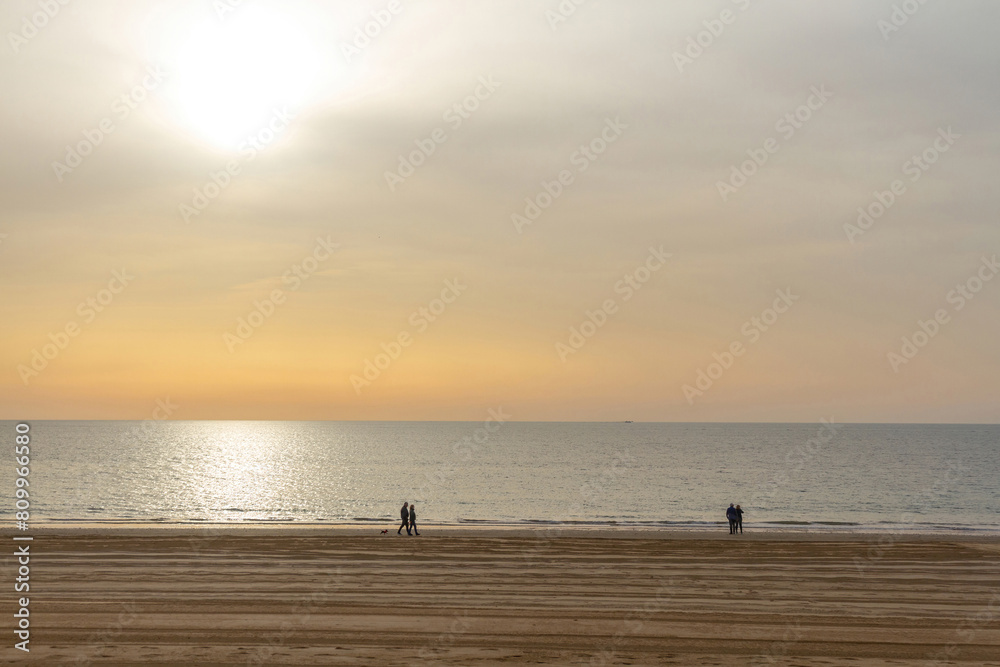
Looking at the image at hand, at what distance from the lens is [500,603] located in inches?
757

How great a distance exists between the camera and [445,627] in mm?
16828

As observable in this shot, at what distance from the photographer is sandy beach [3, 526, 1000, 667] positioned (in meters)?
15.1

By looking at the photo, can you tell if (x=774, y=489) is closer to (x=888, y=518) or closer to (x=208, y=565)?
(x=888, y=518)

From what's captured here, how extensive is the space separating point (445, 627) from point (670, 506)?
177 ft

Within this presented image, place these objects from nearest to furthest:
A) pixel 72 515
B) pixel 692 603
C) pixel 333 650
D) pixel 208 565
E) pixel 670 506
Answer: pixel 333 650 → pixel 692 603 → pixel 208 565 → pixel 72 515 → pixel 670 506

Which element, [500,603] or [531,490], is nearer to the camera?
[500,603]

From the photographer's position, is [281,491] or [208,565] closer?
[208,565]

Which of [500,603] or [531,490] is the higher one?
[531,490]

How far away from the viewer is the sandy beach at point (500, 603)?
15.1 metres

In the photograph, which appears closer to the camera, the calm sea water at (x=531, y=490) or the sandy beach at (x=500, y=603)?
the sandy beach at (x=500, y=603)

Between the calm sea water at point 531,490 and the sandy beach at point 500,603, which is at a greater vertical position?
the calm sea water at point 531,490

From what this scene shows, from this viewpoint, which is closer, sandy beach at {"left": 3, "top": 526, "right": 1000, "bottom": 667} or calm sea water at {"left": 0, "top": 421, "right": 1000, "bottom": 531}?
sandy beach at {"left": 3, "top": 526, "right": 1000, "bottom": 667}

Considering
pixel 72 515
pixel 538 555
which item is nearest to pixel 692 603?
pixel 538 555

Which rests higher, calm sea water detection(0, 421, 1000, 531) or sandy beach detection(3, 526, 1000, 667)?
calm sea water detection(0, 421, 1000, 531)
